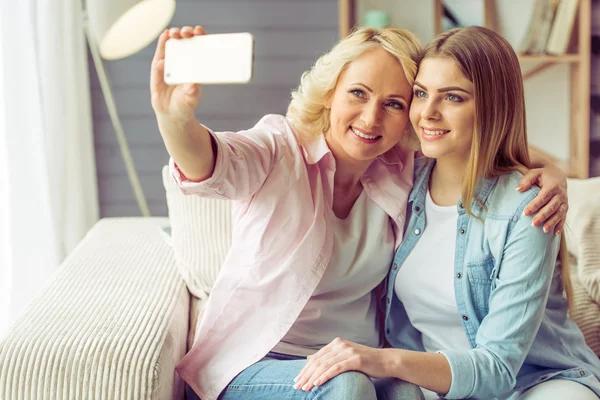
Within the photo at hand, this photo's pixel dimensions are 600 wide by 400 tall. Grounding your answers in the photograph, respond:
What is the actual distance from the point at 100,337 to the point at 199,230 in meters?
0.56

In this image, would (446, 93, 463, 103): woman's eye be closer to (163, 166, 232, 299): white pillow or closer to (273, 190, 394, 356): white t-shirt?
(273, 190, 394, 356): white t-shirt

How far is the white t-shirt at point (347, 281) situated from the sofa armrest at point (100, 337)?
0.86ft

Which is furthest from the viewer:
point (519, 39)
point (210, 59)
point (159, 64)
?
point (519, 39)

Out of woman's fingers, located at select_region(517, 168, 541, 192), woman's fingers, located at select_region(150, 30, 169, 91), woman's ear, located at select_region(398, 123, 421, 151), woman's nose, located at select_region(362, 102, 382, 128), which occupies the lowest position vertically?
woman's fingers, located at select_region(517, 168, 541, 192)

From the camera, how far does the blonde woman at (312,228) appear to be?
144cm

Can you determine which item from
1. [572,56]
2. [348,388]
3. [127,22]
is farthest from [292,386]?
[572,56]

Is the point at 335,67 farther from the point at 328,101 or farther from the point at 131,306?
Result: the point at 131,306

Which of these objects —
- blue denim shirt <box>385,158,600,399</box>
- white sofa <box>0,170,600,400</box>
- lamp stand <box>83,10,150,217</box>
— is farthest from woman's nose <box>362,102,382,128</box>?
lamp stand <box>83,10,150,217</box>

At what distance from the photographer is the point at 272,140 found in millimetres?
1449

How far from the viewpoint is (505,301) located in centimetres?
137

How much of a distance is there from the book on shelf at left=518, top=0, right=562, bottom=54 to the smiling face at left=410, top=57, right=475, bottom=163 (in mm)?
2065

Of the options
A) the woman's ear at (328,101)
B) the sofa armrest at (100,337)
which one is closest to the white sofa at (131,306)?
the sofa armrest at (100,337)

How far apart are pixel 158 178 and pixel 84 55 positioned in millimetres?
674

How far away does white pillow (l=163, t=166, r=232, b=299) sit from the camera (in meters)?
1.86
